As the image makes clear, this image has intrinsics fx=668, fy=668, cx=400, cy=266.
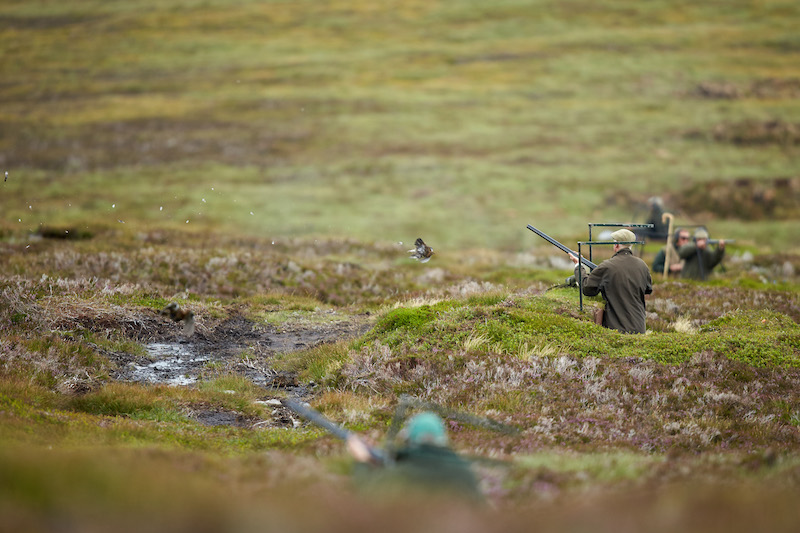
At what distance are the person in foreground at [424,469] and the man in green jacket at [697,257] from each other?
19064 millimetres

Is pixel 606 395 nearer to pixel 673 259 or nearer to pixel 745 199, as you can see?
pixel 673 259

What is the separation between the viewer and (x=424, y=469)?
5.27 m

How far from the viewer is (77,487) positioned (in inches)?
188

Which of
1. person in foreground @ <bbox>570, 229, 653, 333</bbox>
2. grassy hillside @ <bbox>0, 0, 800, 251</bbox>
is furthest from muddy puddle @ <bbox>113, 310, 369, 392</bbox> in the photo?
grassy hillside @ <bbox>0, 0, 800, 251</bbox>

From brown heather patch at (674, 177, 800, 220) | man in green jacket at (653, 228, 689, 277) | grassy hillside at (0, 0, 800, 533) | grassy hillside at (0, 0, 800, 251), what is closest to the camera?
grassy hillside at (0, 0, 800, 533)

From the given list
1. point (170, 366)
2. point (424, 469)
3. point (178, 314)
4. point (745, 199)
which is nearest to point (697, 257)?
point (178, 314)

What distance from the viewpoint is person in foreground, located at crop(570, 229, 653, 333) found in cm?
1278

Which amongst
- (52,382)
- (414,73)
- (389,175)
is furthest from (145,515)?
(414,73)

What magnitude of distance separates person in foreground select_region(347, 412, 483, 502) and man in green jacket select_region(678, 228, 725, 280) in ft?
62.5

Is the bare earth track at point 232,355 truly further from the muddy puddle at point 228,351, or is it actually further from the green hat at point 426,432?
the green hat at point 426,432

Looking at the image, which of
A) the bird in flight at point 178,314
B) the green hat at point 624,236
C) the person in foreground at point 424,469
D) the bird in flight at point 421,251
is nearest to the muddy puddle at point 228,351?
the bird in flight at point 178,314

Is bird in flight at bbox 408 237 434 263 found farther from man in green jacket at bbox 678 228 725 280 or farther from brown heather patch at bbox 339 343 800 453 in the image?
man in green jacket at bbox 678 228 725 280

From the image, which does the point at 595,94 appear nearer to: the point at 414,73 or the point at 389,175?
the point at 414,73

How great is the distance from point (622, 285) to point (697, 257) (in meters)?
11.0
